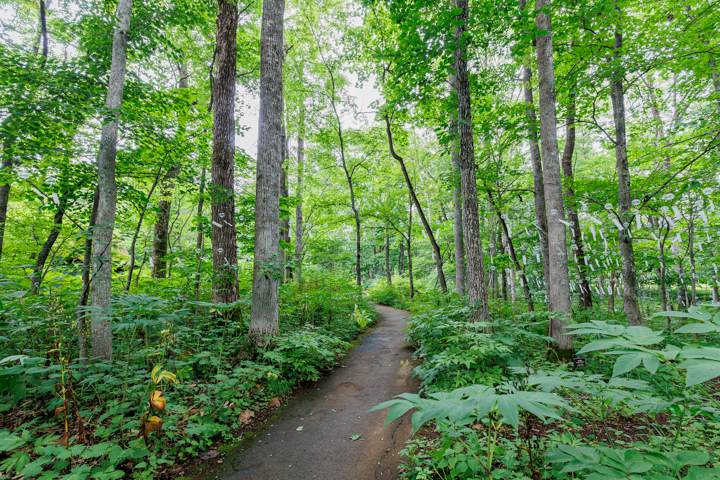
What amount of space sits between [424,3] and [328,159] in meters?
10.7

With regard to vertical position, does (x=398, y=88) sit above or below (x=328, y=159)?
below

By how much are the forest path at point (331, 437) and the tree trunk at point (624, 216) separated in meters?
5.24

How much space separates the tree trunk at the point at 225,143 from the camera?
20.6 ft

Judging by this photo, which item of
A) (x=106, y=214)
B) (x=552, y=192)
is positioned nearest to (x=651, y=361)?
(x=552, y=192)

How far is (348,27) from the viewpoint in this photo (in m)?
12.6

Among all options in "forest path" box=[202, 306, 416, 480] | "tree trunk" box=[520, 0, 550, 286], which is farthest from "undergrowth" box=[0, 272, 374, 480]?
"tree trunk" box=[520, 0, 550, 286]

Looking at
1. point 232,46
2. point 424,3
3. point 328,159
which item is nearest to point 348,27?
point 328,159

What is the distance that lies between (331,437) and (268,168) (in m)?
4.57

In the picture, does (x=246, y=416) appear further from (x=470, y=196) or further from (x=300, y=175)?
(x=300, y=175)

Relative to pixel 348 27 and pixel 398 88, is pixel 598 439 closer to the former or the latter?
pixel 398 88

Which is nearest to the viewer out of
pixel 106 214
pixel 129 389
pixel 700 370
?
pixel 700 370

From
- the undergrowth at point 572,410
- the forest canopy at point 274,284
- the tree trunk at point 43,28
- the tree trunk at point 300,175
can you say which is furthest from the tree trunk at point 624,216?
the tree trunk at point 43,28

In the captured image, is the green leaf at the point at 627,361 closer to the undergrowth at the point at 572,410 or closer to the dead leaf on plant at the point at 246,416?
the undergrowth at the point at 572,410

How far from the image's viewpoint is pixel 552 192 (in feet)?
18.9
